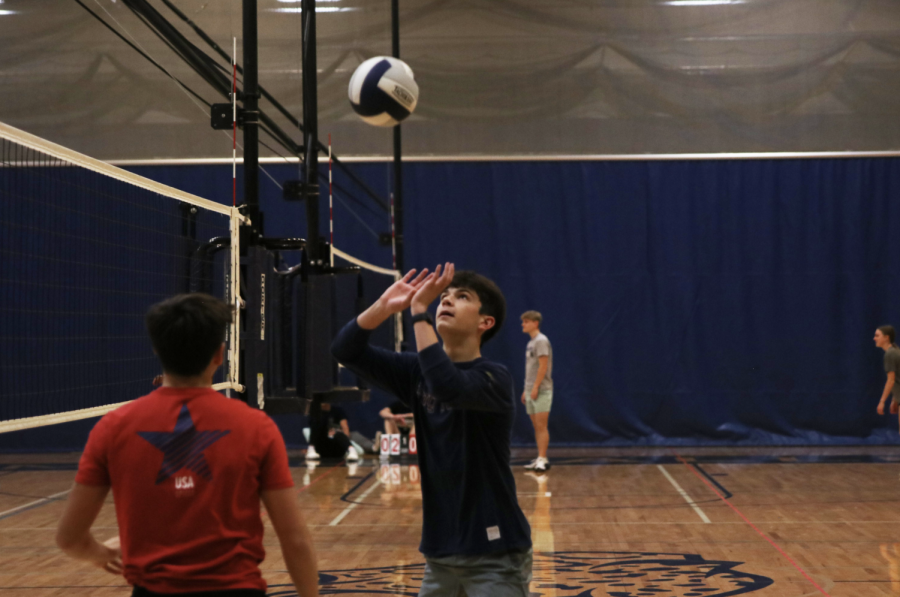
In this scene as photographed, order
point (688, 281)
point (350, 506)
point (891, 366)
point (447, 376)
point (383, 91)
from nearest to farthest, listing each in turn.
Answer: point (447, 376), point (383, 91), point (350, 506), point (891, 366), point (688, 281)

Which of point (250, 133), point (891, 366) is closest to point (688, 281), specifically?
point (891, 366)

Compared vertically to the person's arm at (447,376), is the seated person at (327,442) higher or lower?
lower

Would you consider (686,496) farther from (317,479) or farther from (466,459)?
(466,459)

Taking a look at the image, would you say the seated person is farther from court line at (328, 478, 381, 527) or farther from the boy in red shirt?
the boy in red shirt

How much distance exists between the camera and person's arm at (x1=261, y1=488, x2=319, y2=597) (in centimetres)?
180

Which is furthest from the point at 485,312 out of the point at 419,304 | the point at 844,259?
the point at 844,259

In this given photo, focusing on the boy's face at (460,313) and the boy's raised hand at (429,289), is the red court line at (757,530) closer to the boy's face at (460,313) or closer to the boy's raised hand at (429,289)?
the boy's face at (460,313)

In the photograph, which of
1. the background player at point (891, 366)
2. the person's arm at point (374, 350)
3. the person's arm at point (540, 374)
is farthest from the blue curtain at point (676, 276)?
the person's arm at point (374, 350)

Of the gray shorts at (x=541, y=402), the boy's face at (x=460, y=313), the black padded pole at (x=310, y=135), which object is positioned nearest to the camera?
the boy's face at (x=460, y=313)

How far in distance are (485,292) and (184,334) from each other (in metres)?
1.03

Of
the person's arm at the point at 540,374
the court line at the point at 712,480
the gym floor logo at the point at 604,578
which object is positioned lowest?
the court line at the point at 712,480

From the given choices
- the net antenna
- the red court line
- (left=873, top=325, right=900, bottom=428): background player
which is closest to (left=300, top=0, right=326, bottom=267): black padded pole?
the net antenna

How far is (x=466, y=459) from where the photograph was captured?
2.44m

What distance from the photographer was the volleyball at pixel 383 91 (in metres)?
5.75
